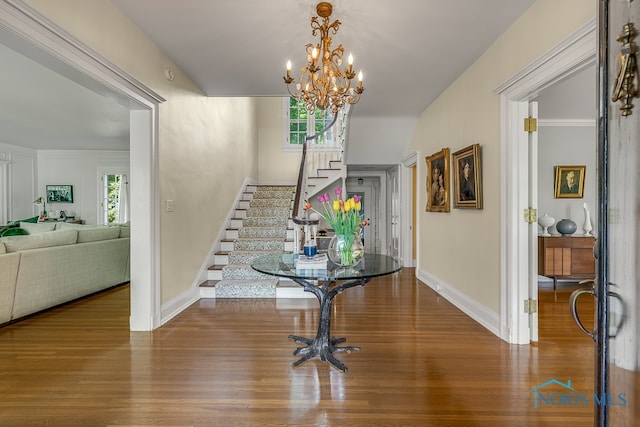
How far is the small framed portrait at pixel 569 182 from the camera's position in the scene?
16.0 ft

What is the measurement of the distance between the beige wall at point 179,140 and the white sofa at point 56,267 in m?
1.35

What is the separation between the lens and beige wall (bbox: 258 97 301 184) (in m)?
7.94

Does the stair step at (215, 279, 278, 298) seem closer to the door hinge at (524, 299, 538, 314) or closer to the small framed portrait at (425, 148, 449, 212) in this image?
the small framed portrait at (425, 148, 449, 212)

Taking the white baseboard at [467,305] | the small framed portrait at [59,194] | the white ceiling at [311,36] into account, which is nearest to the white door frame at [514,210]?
the white baseboard at [467,305]

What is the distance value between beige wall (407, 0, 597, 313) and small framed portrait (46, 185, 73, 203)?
862 centimetres

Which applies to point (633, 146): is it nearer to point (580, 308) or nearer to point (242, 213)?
point (580, 308)

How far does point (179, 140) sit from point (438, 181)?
10.9ft

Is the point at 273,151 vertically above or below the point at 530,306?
above

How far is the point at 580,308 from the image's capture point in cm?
374

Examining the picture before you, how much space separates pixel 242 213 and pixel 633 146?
542 centimetres

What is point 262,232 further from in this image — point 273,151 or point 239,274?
point 273,151

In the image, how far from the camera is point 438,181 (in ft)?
14.5

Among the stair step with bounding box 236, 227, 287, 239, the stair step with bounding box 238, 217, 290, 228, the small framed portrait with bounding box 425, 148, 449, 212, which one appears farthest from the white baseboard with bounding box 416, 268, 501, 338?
the stair step with bounding box 238, 217, 290, 228

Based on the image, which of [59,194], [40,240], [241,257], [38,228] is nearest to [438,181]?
[241,257]
